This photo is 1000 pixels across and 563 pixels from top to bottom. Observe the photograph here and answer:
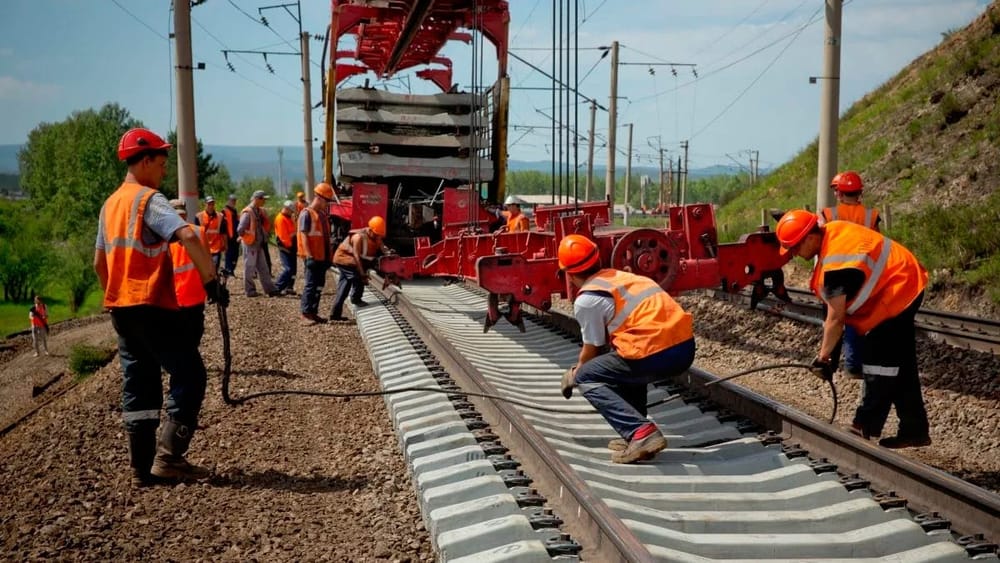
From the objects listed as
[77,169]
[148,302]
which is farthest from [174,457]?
[77,169]

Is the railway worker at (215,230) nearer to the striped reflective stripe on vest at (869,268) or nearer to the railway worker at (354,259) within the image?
the railway worker at (354,259)

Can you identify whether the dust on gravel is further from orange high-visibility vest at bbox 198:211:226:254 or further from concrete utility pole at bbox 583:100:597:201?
concrete utility pole at bbox 583:100:597:201

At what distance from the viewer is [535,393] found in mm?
6484

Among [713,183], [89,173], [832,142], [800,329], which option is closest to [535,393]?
[800,329]

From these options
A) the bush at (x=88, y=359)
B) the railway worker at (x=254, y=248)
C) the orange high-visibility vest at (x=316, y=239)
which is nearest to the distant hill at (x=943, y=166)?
the orange high-visibility vest at (x=316, y=239)

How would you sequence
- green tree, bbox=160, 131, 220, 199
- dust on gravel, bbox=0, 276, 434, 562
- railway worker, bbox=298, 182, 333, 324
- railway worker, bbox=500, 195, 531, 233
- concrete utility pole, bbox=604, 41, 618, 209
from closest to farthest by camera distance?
dust on gravel, bbox=0, 276, 434, 562, railway worker, bbox=298, 182, 333, 324, railway worker, bbox=500, 195, 531, 233, concrete utility pole, bbox=604, 41, 618, 209, green tree, bbox=160, 131, 220, 199

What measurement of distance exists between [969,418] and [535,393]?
9.81ft

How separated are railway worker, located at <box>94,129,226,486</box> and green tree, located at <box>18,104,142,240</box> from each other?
247ft

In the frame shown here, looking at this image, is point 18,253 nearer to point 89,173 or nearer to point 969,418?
point 89,173

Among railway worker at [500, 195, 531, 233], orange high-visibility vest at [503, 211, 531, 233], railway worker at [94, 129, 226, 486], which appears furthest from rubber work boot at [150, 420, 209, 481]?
orange high-visibility vest at [503, 211, 531, 233]

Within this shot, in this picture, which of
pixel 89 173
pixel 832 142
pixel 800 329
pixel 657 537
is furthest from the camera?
pixel 89 173

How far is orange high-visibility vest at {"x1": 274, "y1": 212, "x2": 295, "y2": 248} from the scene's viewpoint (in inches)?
575

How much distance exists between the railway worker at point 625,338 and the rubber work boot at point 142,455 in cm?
233

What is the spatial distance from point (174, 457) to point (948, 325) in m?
6.79
